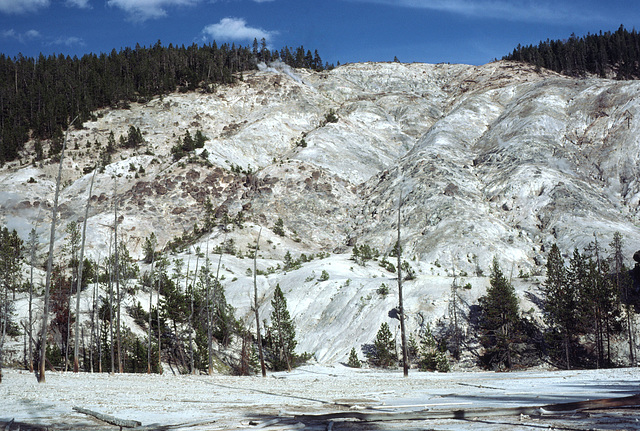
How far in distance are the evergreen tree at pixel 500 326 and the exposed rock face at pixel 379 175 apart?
12642 millimetres

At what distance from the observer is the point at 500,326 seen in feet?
136

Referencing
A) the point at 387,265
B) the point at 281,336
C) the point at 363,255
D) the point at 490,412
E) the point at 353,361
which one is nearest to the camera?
the point at 490,412

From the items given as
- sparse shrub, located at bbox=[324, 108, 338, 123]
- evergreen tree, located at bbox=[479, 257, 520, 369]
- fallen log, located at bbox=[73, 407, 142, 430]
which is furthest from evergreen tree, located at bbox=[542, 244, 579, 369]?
sparse shrub, located at bbox=[324, 108, 338, 123]

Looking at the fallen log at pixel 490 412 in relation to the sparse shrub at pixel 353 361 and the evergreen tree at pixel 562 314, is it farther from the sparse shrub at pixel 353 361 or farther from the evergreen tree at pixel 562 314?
the evergreen tree at pixel 562 314

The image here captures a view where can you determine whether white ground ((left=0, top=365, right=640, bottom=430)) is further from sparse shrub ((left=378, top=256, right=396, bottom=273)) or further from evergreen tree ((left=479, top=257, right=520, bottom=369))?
sparse shrub ((left=378, top=256, right=396, bottom=273))

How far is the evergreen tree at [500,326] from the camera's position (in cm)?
4012

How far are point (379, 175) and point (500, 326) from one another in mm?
53929

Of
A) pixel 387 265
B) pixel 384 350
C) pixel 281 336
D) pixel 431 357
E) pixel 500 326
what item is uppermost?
pixel 387 265

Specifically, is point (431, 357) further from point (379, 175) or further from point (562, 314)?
point (379, 175)

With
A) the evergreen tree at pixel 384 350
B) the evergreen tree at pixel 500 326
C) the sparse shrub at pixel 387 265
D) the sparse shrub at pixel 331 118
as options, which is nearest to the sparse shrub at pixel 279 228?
the sparse shrub at pixel 387 265

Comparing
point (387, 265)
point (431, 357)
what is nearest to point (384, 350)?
point (431, 357)

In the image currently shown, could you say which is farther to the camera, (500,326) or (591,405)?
(500,326)

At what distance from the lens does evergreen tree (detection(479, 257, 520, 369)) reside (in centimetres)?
4012

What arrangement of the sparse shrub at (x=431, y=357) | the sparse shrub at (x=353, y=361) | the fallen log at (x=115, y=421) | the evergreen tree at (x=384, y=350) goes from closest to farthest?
the fallen log at (x=115, y=421)
the sparse shrub at (x=431, y=357)
the sparse shrub at (x=353, y=361)
the evergreen tree at (x=384, y=350)
